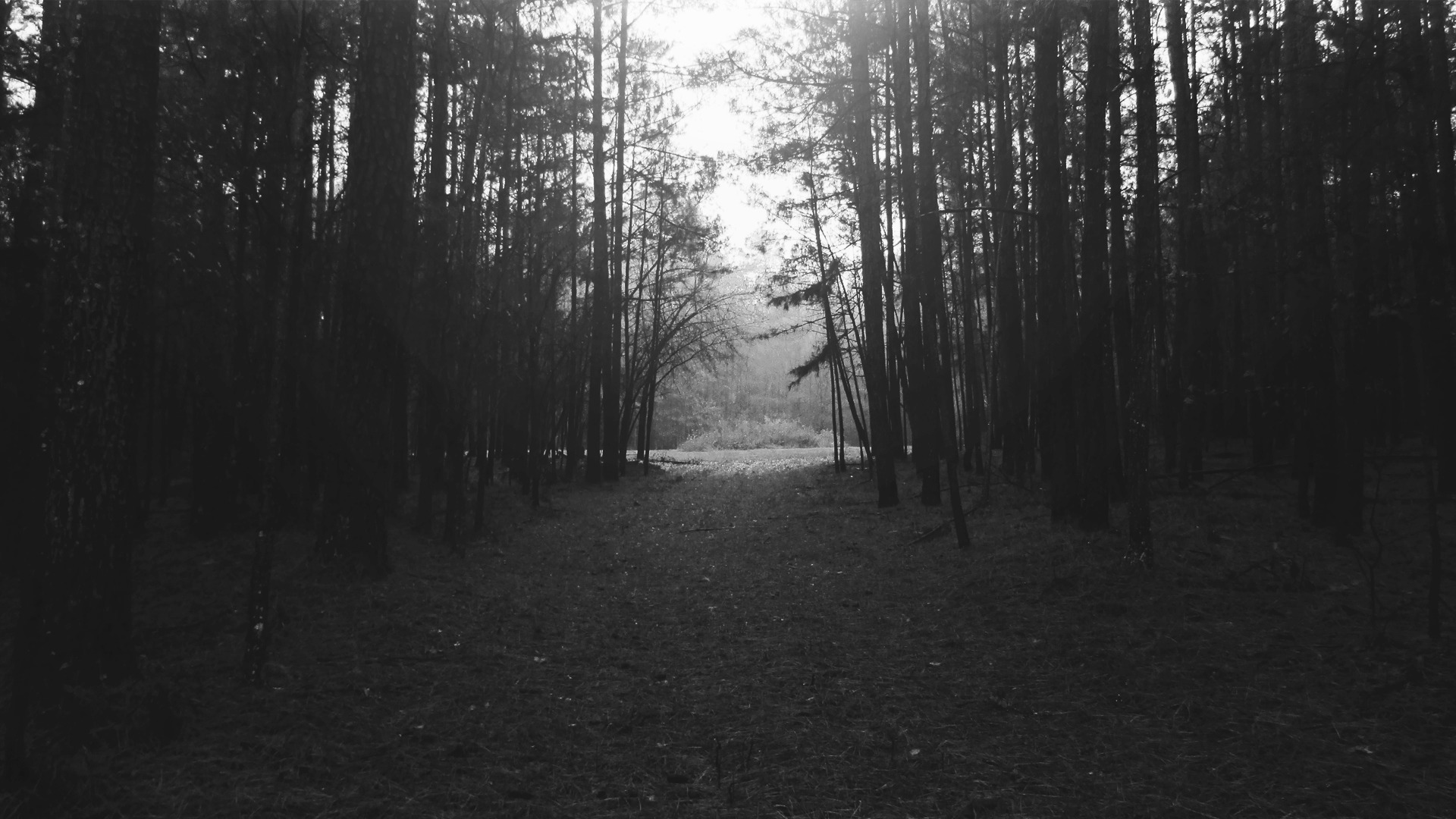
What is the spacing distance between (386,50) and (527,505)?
866 cm

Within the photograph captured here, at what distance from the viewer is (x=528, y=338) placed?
528 inches

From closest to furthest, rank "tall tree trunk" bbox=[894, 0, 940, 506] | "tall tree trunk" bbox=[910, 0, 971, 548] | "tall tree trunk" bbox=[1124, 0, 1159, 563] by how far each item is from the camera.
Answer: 1. "tall tree trunk" bbox=[1124, 0, 1159, 563]
2. "tall tree trunk" bbox=[910, 0, 971, 548]
3. "tall tree trunk" bbox=[894, 0, 940, 506]

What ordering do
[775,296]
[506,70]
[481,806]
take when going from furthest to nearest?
[775,296]
[506,70]
[481,806]

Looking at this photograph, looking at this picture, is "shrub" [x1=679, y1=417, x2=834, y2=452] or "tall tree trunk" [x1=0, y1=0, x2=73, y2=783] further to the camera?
"shrub" [x1=679, y1=417, x2=834, y2=452]

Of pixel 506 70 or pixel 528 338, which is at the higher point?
pixel 506 70

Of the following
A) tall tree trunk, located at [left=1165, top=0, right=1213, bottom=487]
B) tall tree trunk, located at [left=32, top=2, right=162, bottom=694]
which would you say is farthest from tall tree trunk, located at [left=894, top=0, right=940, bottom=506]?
tall tree trunk, located at [left=32, top=2, right=162, bottom=694]

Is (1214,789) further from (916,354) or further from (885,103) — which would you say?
(885,103)

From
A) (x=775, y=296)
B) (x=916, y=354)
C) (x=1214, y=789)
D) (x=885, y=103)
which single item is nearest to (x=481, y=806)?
(x=1214, y=789)

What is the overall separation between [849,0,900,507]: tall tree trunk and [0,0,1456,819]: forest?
14 centimetres

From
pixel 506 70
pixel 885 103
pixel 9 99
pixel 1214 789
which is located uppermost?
pixel 885 103

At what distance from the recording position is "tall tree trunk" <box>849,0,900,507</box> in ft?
42.8

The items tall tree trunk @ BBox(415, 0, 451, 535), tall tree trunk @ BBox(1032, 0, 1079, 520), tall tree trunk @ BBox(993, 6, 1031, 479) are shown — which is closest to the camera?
tall tree trunk @ BBox(415, 0, 451, 535)

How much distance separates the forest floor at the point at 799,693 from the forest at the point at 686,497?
4cm

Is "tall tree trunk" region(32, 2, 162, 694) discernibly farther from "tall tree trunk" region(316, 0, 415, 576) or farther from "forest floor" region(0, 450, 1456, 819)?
"tall tree trunk" region(316, 0, 415, 576)
